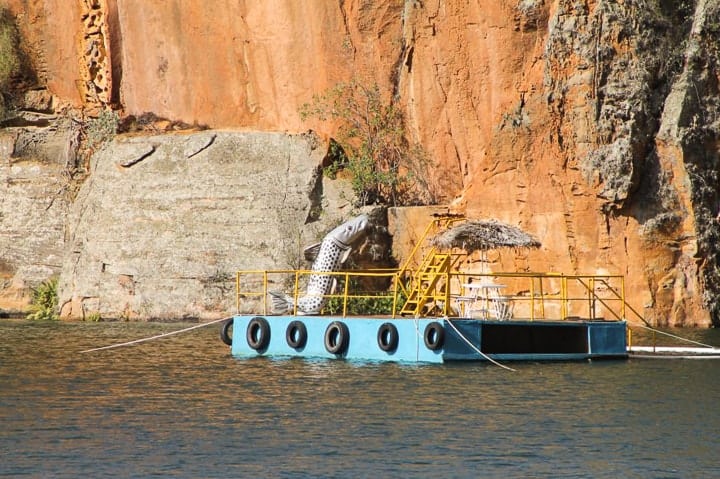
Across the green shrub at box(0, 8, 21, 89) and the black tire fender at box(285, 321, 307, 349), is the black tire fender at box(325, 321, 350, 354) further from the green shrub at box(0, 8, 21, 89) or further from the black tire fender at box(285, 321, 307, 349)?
the green shrub at box(0, 8, 21, 89)

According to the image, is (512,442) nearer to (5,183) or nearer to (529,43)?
(529,43)

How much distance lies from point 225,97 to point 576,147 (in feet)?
50.0

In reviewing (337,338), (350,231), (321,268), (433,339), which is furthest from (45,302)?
(433,339)

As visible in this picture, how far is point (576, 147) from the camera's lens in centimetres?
3825

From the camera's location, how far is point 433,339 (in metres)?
25.9

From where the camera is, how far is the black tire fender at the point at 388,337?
26531 mm

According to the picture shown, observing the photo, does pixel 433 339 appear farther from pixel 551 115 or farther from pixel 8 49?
pixel 8 49

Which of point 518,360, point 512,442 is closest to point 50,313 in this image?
point 518,360

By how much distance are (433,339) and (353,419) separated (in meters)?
6.85

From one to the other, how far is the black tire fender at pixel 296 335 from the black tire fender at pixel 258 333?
0.64 meters

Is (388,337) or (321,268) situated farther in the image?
(321,268)

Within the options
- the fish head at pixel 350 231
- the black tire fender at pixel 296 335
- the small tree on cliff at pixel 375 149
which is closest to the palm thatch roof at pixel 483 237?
the fish head at pixel 350 231

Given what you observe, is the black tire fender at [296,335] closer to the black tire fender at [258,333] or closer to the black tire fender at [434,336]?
the black tire fender at [258,333]

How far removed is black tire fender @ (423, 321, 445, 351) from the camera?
25.7m
